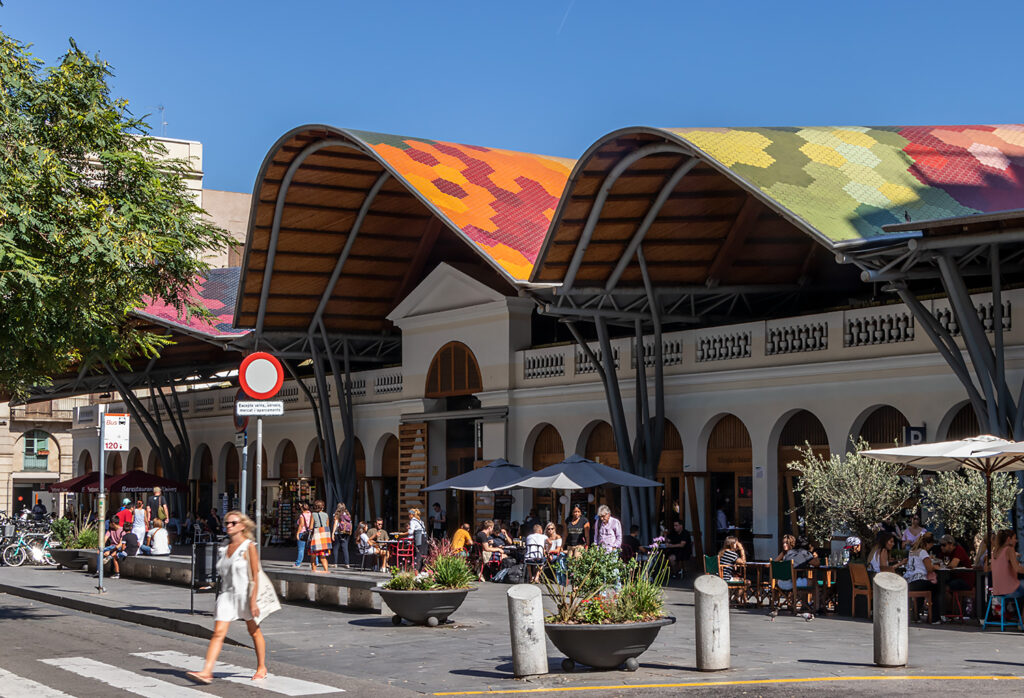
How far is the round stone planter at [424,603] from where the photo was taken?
59.3 ft

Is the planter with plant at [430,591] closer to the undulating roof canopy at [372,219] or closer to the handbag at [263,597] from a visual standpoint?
the handbag at [263,597]

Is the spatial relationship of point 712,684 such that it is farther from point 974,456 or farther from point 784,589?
point 784,589

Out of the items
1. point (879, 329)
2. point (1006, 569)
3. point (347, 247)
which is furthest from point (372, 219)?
point (1006, 569)

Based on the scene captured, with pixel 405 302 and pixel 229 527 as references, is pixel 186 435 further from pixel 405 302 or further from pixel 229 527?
pixel 229 527

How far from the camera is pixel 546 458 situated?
35438 millimetres

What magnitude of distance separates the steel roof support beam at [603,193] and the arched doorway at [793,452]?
5639 millimetres

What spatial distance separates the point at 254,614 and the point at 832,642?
732cm

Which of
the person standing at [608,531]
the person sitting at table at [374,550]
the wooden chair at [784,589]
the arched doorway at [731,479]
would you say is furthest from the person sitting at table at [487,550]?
the wooden chair at [784,589]

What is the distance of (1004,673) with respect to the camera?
13.4 m

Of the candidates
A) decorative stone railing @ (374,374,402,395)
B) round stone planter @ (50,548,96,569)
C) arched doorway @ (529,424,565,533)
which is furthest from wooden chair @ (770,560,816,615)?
decorative stone railing @ (374,374,402,395)

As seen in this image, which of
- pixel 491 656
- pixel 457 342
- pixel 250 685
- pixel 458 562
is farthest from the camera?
pixel 457 342

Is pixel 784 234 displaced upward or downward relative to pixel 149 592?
upward

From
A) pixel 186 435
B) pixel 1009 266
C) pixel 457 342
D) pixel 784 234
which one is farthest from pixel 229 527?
pixel 186 435

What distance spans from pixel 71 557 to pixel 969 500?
20978 mm
